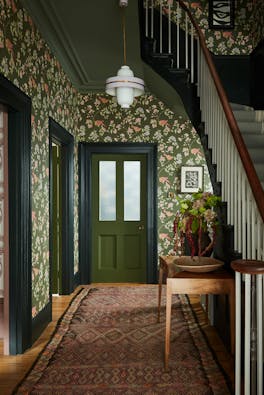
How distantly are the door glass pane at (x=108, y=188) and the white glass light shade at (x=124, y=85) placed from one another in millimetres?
2786

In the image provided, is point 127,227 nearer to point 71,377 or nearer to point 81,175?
point 81,175

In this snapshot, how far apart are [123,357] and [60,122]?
2.98m

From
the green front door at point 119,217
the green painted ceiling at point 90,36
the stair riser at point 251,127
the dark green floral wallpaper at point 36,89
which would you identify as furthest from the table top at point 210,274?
the green front door at point 119,217

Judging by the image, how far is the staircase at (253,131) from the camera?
377 centimetres

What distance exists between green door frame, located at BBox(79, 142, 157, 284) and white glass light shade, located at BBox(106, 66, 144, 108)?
2589 millimetres

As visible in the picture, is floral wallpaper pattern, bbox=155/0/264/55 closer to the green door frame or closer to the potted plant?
the green door frame

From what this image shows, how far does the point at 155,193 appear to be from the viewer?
598 cm

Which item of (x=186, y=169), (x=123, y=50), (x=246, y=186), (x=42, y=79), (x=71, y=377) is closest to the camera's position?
(x=246, y=186)

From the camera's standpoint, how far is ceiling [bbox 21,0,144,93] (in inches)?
142

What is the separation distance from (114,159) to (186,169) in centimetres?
117

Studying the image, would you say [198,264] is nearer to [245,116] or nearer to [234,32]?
[245,116]

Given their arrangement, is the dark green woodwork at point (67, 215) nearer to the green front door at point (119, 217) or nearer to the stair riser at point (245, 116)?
the green front door at point (119, 217)

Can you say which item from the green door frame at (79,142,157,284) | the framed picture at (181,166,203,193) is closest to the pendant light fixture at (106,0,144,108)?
the green door frame at (79,142,157,284)

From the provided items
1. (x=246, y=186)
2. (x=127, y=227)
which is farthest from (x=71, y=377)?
(x=127, y=227)
